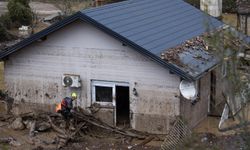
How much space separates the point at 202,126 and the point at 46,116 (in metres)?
5.03

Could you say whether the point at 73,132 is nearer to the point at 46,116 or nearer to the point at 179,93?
the point at 46,116

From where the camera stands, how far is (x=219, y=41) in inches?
223

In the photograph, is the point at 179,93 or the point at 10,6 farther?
the point at 10,6

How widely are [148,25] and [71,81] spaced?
10.9 ft

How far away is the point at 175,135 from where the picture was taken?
14867 millimetres

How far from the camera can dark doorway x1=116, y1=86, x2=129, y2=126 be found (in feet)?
54.4

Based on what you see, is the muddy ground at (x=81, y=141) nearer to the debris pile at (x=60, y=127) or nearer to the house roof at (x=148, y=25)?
the debris pile at (x=60, y=127)

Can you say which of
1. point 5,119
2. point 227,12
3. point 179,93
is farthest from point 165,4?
point 227,12

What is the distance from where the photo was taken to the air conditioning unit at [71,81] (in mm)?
16266

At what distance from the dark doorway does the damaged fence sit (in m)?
1.86

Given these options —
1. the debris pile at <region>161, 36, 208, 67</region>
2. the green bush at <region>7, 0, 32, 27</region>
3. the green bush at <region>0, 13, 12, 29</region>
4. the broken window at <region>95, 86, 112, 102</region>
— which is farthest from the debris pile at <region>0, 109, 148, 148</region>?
the green bush at <region>7, 0, 32, 27</region>

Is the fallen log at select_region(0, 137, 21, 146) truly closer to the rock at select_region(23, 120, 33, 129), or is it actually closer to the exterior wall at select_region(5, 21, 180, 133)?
the rock at select_region(23, 120, 33, 129)

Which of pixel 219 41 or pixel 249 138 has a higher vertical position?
pixel 219 41

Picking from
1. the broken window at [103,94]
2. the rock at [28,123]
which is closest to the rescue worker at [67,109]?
the broken window at [103,94]
